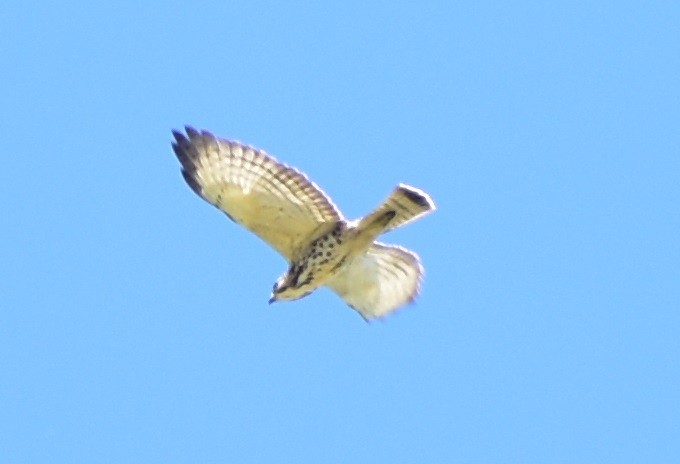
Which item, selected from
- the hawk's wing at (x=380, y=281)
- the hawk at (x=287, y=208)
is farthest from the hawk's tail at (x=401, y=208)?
the hawk's wing at (x=380, y=281)

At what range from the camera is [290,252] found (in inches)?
771

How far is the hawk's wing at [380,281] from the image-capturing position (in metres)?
20.6

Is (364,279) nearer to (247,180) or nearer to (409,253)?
(409,253)

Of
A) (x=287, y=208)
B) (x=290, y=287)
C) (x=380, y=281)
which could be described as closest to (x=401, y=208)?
(x=287, y=208)

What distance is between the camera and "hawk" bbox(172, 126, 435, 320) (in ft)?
62.6

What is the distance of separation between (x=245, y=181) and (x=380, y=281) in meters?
2.13

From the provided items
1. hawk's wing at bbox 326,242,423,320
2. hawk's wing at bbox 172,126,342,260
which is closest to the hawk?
hawk's wing at bbox 172,126,342,260

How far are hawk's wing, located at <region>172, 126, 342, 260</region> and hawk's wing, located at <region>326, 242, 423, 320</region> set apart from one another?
1.37m

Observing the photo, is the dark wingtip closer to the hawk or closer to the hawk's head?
the hawk

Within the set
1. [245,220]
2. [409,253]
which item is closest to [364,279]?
[409,253]

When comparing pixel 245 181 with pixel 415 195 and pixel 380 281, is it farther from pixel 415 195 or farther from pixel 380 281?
pixel 380 281

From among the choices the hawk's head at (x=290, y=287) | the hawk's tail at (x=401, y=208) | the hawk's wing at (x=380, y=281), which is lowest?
the hawk's head at (x=290, y=287)

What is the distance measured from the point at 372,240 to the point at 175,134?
1.70 meters

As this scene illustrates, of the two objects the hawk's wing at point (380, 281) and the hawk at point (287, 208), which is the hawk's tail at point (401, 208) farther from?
the hawk's wing at point (380, 281)
